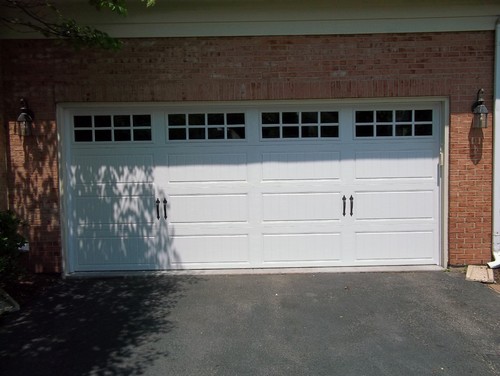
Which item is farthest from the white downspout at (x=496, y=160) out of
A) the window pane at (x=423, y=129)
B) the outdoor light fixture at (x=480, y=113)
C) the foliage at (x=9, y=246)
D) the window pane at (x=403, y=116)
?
the foliage at (x=9, y=246)

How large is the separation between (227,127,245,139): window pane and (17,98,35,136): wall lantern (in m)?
2.73

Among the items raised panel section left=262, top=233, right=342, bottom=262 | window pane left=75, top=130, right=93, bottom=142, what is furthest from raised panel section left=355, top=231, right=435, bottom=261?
window pane left=75, top=130, right=93, bottom=142

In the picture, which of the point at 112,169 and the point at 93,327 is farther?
the point at 112,169

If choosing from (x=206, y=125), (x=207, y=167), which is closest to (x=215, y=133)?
(x=206, y=125)

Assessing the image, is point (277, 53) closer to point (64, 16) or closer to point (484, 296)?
point (64, 16)

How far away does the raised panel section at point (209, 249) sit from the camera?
253 inches

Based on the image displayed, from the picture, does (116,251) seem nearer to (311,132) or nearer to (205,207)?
(205,207)

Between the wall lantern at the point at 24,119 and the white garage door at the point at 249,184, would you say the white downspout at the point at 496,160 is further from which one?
the wall lantern at the point at 24,119

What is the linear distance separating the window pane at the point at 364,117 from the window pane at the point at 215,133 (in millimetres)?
1952

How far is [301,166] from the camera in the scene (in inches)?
250

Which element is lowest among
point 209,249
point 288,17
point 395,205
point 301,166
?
point 209,249

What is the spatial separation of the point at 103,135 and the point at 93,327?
2896mm

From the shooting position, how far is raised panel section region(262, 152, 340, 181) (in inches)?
250

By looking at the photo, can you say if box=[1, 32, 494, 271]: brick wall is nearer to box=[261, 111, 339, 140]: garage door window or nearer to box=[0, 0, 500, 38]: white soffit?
box=[0, 0, 500, 38]: white soffit
